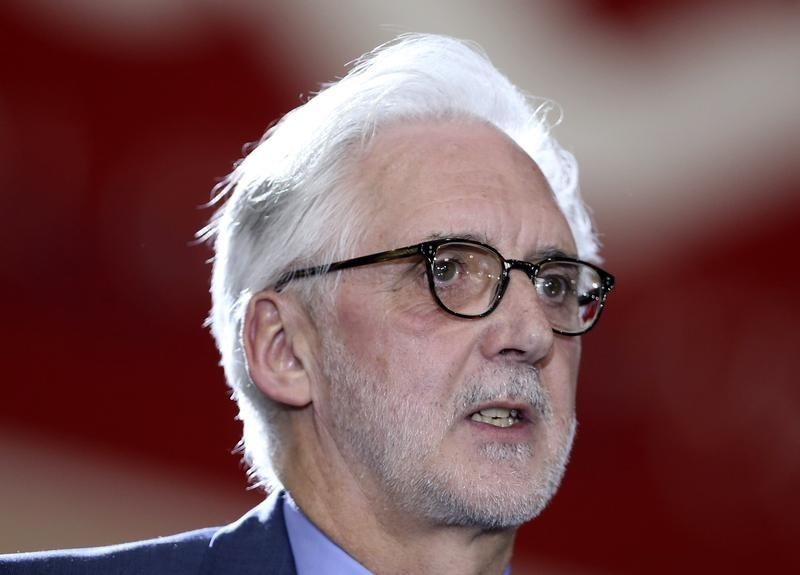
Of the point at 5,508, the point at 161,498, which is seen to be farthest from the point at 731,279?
the point at 5,508

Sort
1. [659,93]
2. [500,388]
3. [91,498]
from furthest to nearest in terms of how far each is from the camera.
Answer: [659,93] → [91,498] → [500,388]

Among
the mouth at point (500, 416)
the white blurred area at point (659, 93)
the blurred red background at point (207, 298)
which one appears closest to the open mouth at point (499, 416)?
the mouth at point (500, 416)

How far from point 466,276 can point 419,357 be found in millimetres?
142

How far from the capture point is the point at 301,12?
9.52 feet

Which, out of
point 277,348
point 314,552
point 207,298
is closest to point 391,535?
point 314,552

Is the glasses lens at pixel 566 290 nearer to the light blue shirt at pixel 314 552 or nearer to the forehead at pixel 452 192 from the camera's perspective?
the forehead at pixel 452 192

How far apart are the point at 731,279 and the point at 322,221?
1593 millimetres

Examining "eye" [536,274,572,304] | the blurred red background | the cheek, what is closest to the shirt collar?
the cheek

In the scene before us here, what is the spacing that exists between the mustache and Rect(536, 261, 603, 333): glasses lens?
0.53 ft

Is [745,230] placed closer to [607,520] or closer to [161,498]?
[607,520]

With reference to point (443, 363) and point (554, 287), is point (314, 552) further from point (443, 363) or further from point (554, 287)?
point (554, 287)

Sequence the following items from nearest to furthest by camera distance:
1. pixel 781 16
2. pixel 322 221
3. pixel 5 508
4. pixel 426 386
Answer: pixel 426 386
pixel 322 221
pixel 5 508
pixel 781 16

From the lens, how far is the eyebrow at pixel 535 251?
165 cm

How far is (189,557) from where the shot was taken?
1.69 metres
